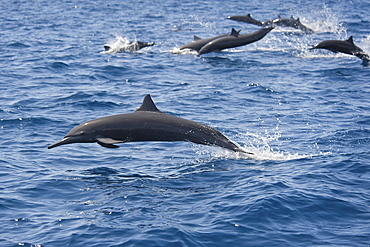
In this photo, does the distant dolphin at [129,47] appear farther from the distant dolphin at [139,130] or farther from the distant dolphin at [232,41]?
the distant dolphin at [139,130]

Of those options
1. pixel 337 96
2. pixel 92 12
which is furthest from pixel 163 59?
pixel 92 12

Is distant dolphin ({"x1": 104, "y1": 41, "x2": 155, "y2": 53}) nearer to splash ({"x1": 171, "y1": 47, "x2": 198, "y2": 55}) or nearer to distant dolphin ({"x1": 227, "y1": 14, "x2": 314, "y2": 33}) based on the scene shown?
splash ({"x1": 171, "y1": 47, "x2": 198, "y2": 55})

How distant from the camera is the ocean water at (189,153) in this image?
9.11 m

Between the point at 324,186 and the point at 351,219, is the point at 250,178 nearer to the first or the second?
the point at 324,186

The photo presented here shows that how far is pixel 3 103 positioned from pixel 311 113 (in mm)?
9505

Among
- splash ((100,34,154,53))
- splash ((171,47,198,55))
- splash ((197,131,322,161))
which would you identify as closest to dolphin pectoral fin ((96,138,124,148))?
splash ((197,131,322,161))

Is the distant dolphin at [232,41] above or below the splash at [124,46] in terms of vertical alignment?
above

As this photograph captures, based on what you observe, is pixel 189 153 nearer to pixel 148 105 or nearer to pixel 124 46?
pixel 148 105

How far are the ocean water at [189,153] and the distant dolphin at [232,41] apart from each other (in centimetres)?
49

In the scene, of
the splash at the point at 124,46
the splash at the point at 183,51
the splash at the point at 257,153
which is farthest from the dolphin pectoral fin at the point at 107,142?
the splash at the point at 124,46

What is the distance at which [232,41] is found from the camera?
25734 millimetres

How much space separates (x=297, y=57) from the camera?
25.9 meters

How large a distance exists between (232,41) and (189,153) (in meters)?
13.4

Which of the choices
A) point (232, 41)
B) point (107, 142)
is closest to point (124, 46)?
point (232, 41)
